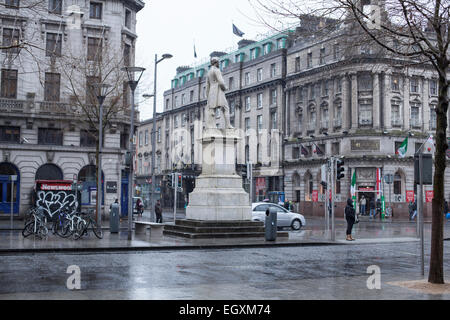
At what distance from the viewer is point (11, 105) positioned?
39.5 metres

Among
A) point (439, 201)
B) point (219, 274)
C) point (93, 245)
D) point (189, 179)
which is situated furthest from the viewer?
point (189, 179)

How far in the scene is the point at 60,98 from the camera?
134 ft

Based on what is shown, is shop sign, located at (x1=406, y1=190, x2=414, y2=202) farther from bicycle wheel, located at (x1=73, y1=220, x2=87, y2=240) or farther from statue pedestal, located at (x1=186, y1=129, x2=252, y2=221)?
bicycle wheel, located at (x1=73, y1=220, x2=87, y2=240)

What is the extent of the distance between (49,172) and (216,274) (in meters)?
30.9

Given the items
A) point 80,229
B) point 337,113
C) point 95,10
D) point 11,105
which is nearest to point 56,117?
point 11,105

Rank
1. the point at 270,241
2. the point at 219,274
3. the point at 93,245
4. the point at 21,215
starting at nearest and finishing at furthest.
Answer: the point at 219,274 < the point at 93,245 < the point at 270,241 < the point at 21,215

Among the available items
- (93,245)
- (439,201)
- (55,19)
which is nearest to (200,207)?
(93,245)

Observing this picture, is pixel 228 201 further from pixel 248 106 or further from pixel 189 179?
pixel 189 179

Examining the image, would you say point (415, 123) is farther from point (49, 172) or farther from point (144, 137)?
point (144, 137)

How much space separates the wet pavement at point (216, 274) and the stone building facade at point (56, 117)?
2269cm

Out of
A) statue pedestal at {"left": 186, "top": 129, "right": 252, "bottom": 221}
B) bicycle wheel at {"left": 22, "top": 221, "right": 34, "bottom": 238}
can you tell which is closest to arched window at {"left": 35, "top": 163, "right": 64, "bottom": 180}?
bicycle wheel at {"left": 22, "top": 221, "right": 34, "bottom": 238}

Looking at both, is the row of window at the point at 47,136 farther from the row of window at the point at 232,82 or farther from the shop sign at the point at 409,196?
the row of window at the point at 232,82

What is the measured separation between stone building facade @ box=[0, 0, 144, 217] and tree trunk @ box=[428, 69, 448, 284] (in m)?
29.7

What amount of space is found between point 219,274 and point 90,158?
30986 mm
